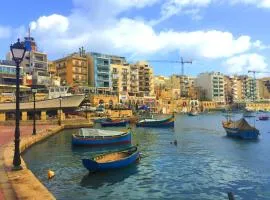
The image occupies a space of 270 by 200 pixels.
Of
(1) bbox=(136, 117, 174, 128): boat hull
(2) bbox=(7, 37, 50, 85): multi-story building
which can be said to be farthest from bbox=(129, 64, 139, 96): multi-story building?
(1) bbox=(136, 117, 174, 128): boat hull

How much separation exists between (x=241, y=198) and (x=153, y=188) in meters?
4.60

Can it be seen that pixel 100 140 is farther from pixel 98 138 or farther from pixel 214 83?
pixel 214 83

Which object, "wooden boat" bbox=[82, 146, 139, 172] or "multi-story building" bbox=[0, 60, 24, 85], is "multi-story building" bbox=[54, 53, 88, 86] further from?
"wooden boat" bbox=[82, 146, 139, 172]

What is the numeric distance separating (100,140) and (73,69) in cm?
8565

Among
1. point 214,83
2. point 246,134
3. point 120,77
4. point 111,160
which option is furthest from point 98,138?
point 214,83

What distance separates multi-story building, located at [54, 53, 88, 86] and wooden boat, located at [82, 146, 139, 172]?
96.1m

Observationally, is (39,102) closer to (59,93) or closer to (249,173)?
(59,93)

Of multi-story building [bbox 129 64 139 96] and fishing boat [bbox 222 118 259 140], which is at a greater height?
multi-story building [bbox 129 64 139 96]

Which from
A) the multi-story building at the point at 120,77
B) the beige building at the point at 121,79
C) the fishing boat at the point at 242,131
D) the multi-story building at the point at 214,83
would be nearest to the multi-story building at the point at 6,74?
the multi-story building at the point at 120,77

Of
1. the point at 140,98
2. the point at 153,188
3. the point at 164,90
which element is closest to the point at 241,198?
the point at 153,188

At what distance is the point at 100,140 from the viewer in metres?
39.9

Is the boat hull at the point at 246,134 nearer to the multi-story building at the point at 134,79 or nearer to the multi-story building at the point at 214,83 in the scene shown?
the multi-story building at the point at 134,79

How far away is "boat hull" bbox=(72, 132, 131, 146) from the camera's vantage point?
38.7m

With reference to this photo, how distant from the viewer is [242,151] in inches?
1409
